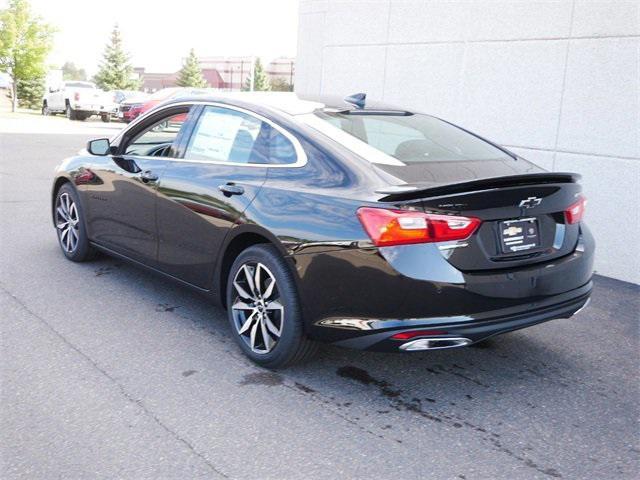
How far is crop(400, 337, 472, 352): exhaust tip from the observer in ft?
11.2

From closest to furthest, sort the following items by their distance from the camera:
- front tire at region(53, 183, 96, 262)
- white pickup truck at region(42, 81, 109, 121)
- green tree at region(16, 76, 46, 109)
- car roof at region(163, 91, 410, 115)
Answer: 1. car roof at region(163, 91, 410, 115)
2. front tire at region(53, 183, 96, 262)
3. white pickup truck at region(42, 81, 109, 121)
4. green tree at region(16, 76, 46, 109)

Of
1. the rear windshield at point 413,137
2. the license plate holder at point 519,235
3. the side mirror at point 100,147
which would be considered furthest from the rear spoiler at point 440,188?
the side mirror at point 100,147

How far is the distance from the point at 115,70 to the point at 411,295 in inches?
2470

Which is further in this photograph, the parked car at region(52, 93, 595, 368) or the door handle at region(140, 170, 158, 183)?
the door handle at region(140, 170, 158, 183)

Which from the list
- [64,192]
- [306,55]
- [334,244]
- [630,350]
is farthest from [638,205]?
[306,55]

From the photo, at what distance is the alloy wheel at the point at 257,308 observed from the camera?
3961mm

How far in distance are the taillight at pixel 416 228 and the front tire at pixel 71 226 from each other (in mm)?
3488

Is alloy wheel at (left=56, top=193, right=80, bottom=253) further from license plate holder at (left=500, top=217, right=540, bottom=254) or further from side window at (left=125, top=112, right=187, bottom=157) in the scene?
license plate holder at (left=500, top=217, right=540, bottom=254)

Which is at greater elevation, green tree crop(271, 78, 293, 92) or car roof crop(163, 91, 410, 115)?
green tree crop(271, 78, 293, 92)

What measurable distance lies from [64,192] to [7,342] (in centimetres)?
229

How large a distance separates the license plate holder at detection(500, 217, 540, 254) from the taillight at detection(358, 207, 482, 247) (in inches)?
9.4

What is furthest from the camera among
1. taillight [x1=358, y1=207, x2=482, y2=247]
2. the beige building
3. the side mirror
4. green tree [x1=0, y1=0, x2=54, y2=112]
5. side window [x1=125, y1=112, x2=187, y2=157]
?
the beige building

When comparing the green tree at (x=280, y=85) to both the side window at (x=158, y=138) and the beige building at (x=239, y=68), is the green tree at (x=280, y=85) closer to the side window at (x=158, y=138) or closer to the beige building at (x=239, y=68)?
the beige building at (x=239, y=68)

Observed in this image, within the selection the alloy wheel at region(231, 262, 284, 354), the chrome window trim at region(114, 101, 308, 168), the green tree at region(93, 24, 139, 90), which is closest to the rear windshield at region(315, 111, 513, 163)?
the chrome window trim at region(114, 101, 308, 168)
